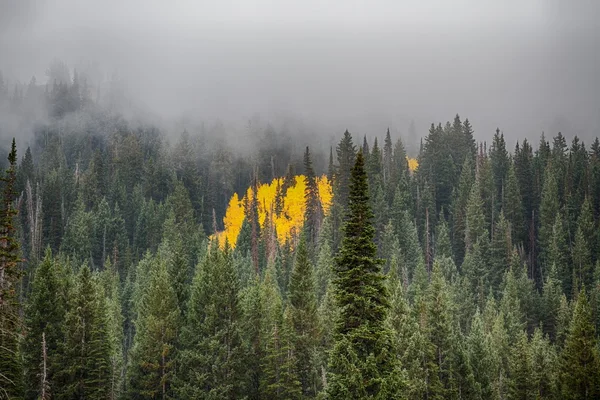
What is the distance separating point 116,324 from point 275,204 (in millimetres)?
66877

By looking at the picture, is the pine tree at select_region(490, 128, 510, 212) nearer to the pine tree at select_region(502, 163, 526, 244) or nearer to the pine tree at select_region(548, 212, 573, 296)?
the pine tree at select_region(502, 163, 526, 244)

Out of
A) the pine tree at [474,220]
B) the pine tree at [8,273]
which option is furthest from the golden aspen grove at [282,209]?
the pine tree at [8,273]

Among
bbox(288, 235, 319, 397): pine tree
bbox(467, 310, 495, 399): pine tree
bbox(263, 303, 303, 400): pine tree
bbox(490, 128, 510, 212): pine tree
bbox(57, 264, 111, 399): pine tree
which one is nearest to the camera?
bbox(57, 264, 111, 399): pine tree

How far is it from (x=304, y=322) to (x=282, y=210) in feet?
249

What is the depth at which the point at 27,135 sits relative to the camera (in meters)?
181

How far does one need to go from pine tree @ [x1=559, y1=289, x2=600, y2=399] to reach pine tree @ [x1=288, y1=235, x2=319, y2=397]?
20.9 m

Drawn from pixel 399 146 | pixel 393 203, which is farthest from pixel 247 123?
pixel 393 203

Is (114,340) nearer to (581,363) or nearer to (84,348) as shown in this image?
(84,348)

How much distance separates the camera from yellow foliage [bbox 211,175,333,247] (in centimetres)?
11856

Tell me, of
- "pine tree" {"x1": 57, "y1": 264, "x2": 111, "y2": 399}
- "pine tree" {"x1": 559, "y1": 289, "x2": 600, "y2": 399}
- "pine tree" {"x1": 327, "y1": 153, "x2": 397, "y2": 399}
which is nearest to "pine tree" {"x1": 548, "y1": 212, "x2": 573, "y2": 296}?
"pine tree" {"x1": 559, "y1": 289, "x2": 600, "y2": 399}

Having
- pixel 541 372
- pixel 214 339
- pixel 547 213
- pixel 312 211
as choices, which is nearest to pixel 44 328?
pixel 214 339

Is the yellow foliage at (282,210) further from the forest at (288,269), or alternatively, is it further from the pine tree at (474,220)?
the pine tree at (474,220)

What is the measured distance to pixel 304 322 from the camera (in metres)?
49.1

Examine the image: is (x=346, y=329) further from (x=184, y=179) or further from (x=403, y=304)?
(x=184, y=179)
